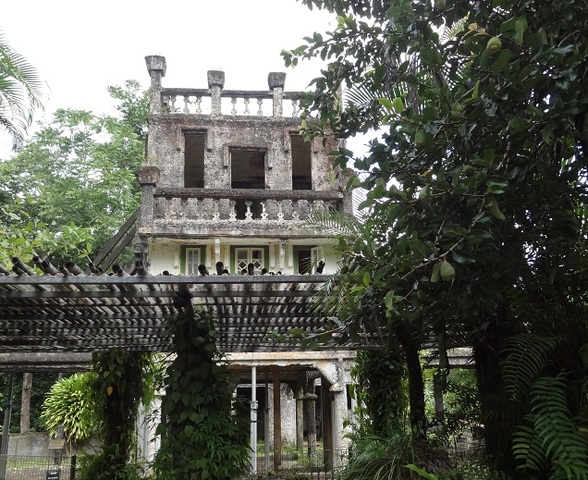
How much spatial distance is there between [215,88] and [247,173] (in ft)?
10.7

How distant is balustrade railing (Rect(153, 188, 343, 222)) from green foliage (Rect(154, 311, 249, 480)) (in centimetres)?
758

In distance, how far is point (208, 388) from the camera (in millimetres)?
6359

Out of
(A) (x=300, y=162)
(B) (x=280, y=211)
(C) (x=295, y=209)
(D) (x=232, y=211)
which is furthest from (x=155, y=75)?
(C) (x=295, y=209)

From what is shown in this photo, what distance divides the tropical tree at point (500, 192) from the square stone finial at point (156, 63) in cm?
1222

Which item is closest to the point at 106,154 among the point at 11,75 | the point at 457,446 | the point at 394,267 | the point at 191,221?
the point at 191,221

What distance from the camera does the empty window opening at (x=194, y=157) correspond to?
1623cm

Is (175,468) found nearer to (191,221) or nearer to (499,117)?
(499,117)

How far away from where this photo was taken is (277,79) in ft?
52.7

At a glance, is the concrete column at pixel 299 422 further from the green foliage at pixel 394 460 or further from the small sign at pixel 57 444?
the green foliage at pixel 394 460

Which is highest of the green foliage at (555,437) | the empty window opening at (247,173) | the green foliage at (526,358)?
the empty window opening at (247,173)

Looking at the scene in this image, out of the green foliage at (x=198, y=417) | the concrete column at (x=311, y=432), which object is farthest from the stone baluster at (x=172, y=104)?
the green foliage at (x=198, y=417)

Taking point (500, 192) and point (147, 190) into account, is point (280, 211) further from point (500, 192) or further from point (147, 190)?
point (500, 192)

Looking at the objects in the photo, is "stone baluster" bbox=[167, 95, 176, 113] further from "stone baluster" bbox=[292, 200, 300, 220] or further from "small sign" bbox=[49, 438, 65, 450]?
"small sign" bbox=[49, 438, 65, 450]

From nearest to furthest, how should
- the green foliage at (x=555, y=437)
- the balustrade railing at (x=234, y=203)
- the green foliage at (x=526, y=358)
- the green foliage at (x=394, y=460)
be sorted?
the green foliage at (x=555, y=437)
the green foliage at (x=526, y=358)
the green foliage at (x=394, y=460)
the balustrade railing at (x=234, y=203)
